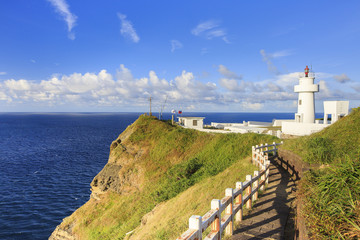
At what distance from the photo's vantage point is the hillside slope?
65.8 feet

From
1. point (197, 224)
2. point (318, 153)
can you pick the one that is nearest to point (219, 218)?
point (197, 224)

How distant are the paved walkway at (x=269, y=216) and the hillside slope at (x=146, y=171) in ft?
29.4

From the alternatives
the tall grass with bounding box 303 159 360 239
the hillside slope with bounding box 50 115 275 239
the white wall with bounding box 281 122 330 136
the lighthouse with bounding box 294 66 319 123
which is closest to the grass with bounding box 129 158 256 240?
the hillside slope with bounding box 50 115 275 239

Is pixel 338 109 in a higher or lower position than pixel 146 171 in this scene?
higher

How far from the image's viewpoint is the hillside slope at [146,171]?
20.0 metres

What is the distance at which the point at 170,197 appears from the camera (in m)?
18.5

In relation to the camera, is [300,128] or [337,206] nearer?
[337,206]

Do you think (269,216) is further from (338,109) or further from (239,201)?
(338,109)

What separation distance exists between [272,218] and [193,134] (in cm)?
2093

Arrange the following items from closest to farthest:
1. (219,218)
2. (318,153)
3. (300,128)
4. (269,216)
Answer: (219,218), (269,216), (318,153), (300,128)

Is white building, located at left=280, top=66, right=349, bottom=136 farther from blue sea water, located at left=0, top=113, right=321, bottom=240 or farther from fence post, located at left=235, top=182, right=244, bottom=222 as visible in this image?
blue sea water, located at left=0, top=113, right=321, bottom=240

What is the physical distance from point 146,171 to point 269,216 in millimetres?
18283

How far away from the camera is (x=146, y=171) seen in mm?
24578

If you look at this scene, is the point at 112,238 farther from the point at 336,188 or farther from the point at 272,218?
the point at 336,188
